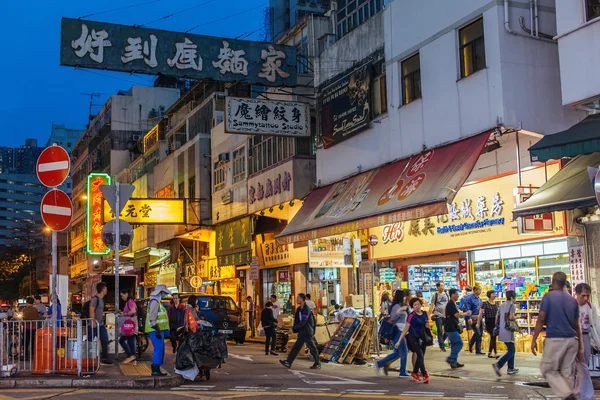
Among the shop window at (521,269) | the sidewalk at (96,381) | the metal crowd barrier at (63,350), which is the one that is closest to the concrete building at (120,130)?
the shop window at (521,269)

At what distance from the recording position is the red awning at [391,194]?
18.0 meters

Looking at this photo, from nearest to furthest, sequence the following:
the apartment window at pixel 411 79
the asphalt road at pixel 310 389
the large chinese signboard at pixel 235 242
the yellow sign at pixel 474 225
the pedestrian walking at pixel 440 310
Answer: the asphalt road at pixel 310 389 < the yellow sign at pixel 474 225 < the pedestrian walking at pixel 440 310 < the apartment window at pixel 411 79 < the large chinese signboard at pixel 235 242

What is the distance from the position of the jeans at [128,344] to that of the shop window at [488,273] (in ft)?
30.6

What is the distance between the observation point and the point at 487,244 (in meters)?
20.1

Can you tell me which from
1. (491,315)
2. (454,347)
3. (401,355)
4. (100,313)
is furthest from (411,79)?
(100,313)

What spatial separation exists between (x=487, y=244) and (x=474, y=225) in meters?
0.72

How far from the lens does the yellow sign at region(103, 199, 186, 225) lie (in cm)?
3784

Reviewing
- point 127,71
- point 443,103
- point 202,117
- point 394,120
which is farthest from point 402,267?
point 202,117

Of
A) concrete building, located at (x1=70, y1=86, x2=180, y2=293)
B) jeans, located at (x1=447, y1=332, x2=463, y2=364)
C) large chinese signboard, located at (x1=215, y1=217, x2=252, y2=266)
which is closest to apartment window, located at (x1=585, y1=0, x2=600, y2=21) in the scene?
jeans, located at (x1=447, y1=332, x2=463, y2=364)

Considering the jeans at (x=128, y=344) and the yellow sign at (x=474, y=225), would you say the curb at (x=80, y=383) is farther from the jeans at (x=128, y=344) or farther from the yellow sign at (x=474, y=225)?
the yellow sign at (x=474, y=225)

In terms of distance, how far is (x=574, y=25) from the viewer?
15.8 meters

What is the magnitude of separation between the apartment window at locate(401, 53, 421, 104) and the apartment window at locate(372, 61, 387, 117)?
3.47ft

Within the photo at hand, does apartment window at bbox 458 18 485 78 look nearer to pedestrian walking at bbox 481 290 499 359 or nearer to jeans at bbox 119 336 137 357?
pedestrian walking at bbox 481 290 499 359

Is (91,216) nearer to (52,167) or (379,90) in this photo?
(379,90)
